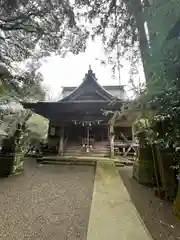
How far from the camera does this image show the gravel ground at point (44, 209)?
1.94m

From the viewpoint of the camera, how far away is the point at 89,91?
12.4 metres

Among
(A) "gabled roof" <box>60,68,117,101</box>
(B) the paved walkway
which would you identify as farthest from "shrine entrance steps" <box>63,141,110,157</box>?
(B) the paved walkway

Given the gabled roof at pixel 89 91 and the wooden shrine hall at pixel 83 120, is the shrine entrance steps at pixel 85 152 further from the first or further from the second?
the gabled roof at pixel 89 91

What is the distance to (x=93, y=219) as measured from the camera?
7.21ft

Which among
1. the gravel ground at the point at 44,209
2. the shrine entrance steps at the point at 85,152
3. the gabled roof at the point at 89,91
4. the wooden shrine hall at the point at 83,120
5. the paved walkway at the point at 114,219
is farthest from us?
the gabled roof at the point at 89,91

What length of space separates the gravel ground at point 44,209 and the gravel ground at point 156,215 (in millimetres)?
850

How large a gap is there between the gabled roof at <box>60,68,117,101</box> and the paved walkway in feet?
29.4

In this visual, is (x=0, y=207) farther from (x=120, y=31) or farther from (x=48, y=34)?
(x=48, y=34)

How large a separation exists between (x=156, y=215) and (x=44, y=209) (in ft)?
5.63

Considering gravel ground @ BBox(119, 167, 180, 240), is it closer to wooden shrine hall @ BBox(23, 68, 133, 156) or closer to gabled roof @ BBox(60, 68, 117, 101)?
wooden shrine hall @ BBox(23, 68, 133, 156)

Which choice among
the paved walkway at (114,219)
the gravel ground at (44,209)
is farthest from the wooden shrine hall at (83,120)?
the paved walkway at (114,219)

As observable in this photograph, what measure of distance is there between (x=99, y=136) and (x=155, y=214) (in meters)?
9.96

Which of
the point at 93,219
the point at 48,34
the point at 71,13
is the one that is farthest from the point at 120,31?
the point at 93,219

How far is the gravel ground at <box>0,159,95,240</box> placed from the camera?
1938 millimetres
